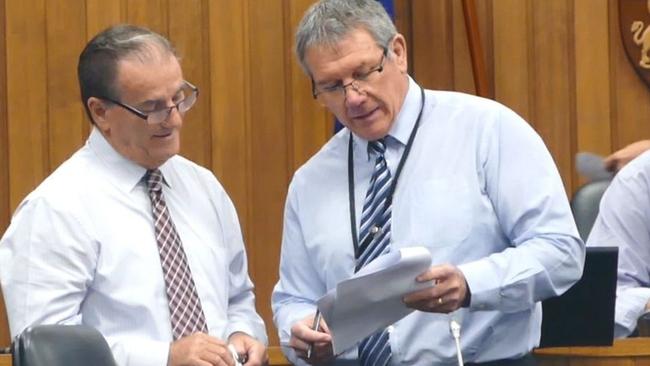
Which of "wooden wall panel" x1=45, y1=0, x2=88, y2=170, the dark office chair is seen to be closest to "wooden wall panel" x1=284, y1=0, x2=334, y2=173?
"wooden wall panel" x1=45, y1=0, x2=88, y2=170

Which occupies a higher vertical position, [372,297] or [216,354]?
[372,297]

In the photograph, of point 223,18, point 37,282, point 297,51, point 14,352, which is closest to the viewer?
point 14,352

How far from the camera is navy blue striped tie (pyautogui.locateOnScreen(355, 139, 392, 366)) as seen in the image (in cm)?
395

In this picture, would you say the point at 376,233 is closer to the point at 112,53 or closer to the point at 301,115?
the point at 112,53

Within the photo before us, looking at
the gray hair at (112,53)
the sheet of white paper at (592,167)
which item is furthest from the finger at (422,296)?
the sheet of white paper at (592,167)

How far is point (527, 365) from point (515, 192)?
0.44 m

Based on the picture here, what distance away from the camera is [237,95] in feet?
21.1

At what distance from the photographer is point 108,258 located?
3.89 meters

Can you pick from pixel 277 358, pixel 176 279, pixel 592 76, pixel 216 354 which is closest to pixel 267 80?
pixel 592 76

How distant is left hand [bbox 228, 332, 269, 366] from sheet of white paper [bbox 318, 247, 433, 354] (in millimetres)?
309

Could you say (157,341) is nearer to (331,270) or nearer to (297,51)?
(331,270)

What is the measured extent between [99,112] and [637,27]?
124 inches

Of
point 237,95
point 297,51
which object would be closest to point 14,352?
point 297,51

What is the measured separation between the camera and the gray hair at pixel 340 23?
4.02m
